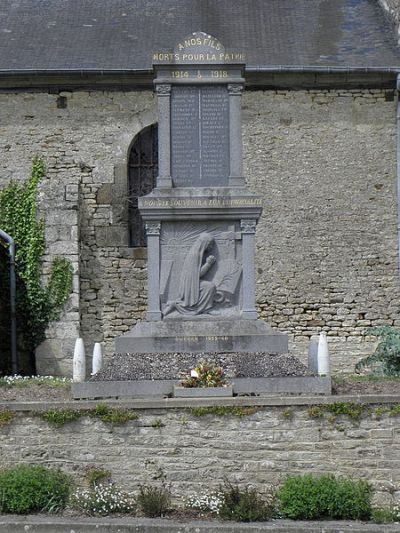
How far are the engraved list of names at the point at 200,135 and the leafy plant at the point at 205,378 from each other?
2.20m

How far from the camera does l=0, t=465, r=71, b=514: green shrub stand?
761 cm

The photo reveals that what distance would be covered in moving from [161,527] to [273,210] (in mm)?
9780

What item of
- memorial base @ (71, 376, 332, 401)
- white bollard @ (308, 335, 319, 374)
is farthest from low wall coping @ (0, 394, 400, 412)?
white bollard @ (308, 335, 319, 374)

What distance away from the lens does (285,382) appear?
29.0 ft

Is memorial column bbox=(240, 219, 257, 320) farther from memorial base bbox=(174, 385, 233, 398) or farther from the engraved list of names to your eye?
memorial base bbox=(174, 385, 233, 398)

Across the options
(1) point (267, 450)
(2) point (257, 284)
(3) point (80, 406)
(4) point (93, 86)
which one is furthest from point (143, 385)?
(4) point (93, 86)

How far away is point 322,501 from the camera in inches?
300

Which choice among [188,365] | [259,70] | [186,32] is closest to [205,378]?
[188,365]

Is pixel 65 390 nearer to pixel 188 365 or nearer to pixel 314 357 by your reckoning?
pixel 188 365

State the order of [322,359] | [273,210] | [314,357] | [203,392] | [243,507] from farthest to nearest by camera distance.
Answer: [273,210] → [314,357] → [322,359] → [203,392] → [243,507]

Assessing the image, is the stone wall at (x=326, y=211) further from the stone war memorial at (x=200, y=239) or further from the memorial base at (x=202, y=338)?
the memorial base at (x=202, y=338)

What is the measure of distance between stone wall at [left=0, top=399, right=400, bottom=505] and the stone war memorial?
670 mm

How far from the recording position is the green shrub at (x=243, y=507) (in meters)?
7.40

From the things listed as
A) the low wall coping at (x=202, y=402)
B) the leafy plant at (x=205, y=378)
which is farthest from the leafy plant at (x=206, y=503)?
the leafy plant at (x=205, y=378)
